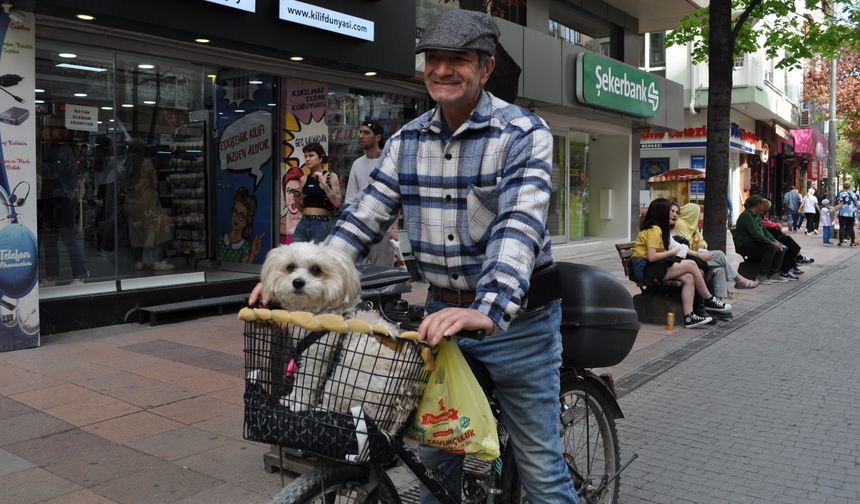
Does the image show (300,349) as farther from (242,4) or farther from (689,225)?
(689,225)

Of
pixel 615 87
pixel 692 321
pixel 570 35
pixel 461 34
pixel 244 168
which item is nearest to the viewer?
pixel 461 34

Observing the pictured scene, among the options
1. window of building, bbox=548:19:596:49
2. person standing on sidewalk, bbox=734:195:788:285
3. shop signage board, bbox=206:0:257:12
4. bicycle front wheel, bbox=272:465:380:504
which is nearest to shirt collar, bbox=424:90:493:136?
bicycle front wheel, bbox=272:465:380:504

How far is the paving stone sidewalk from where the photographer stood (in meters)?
3.95

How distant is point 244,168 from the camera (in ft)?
35.6

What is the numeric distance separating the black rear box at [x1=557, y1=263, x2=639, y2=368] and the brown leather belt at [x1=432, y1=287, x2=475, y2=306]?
1.93 ft

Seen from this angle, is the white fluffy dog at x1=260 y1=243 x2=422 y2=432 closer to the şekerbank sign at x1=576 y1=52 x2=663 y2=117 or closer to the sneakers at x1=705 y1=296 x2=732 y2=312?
the sneakers at x1=705 y1=296 x2=732 y2=312

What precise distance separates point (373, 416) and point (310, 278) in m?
0.54

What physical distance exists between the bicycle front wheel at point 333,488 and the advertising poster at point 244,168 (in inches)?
337

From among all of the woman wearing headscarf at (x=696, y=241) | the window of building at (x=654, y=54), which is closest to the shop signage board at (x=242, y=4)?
the woman wearing headscarf at (x=696, y=241)

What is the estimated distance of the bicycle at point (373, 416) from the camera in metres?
1.93

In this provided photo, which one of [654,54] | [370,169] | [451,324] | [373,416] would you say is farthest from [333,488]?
[654,54]

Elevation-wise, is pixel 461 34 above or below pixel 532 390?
above

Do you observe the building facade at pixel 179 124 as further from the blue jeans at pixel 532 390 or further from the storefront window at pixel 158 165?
the blue jeans at pixel 532 390

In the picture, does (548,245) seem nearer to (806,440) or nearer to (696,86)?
(806,440)
